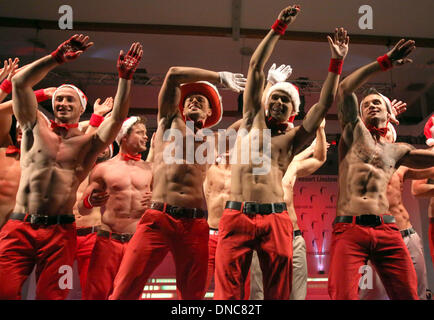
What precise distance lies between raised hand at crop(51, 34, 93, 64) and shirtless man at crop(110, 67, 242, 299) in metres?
0.89

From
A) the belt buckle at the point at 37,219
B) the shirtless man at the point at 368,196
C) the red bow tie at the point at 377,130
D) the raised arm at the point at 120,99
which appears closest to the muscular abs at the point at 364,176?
the shirtless man at the point at 368,196

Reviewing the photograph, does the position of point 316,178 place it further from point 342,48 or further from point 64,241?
point 64,241

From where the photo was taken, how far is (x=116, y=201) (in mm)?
4715

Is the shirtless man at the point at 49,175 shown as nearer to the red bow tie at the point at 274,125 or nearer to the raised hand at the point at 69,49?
the raised hand at the point at 69,49

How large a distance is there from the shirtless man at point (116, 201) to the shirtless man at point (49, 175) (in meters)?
0.74

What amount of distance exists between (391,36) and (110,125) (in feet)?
18.8

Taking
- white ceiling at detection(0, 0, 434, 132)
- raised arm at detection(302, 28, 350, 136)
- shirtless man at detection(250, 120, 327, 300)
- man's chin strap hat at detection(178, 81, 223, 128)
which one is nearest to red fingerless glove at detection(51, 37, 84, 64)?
man's chin strap hat at detection(178, 81, 223, 128)

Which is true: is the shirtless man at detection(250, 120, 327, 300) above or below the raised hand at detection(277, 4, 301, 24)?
below

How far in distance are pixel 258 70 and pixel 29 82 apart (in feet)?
6.71

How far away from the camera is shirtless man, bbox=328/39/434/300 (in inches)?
134

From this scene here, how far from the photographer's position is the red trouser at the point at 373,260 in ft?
11.0

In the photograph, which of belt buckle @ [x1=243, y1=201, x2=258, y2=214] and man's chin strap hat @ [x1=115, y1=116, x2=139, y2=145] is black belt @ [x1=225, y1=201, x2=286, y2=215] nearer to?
Result: belt buckle @ [x1=243, y1=201, x2=258, y2=214]

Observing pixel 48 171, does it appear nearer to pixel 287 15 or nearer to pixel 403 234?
pixel 287 15
